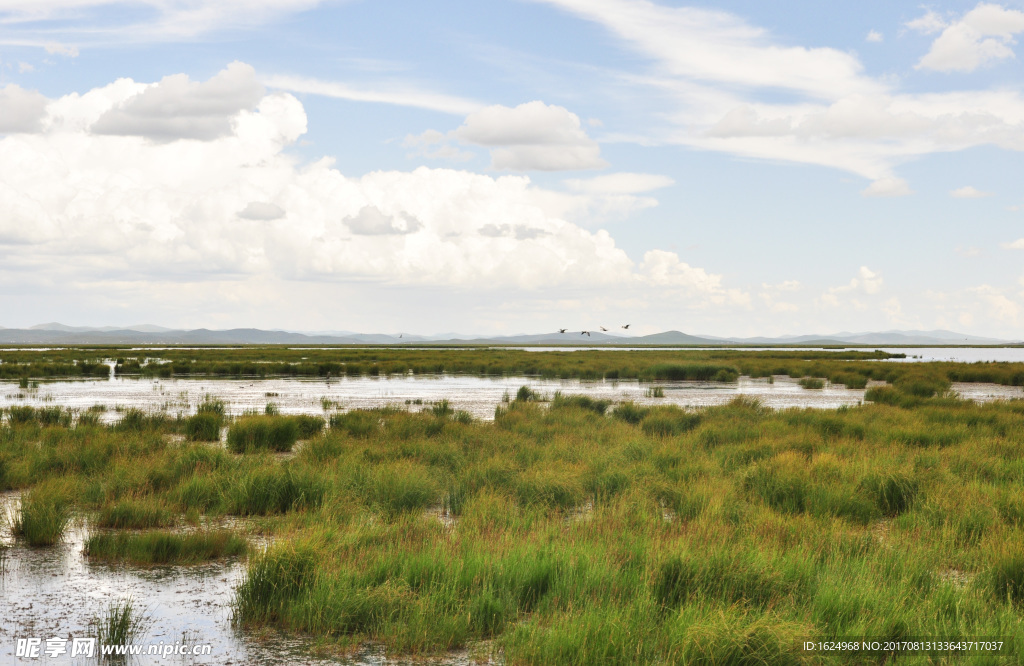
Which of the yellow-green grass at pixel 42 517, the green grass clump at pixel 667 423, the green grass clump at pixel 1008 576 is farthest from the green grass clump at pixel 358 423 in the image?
the green grass clump at pixel 1008 576

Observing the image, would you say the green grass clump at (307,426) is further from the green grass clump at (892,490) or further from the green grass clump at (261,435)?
the green grass clump at (892,490)

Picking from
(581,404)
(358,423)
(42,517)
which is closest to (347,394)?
(581,404)

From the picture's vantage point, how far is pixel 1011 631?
5957mm

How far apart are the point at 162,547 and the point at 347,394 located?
80.2 ft

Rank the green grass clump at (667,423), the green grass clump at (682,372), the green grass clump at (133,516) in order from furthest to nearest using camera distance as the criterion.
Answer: the green grass clump at (682,372) < the green grass clump at (667,423) < the green grass clump at (133,516)

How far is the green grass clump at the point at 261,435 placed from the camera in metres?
16.4

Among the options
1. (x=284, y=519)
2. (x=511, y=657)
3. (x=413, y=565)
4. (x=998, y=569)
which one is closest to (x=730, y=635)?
(x=511, y=657)

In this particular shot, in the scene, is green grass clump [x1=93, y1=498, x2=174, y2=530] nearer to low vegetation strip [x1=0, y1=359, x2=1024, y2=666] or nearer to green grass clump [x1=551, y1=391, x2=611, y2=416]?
low vegetation strip [x1=0, y1=359, x2=1024, y2=666]

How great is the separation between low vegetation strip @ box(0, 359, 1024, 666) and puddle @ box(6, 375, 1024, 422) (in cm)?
941

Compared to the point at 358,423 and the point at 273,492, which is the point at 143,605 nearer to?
the point at 273,492

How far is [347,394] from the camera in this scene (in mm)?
32750

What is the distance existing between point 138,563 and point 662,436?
12389 mm

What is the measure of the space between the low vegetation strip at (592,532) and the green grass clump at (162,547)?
26 millimetres

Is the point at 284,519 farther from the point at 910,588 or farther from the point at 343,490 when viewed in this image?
the point at 910,588
